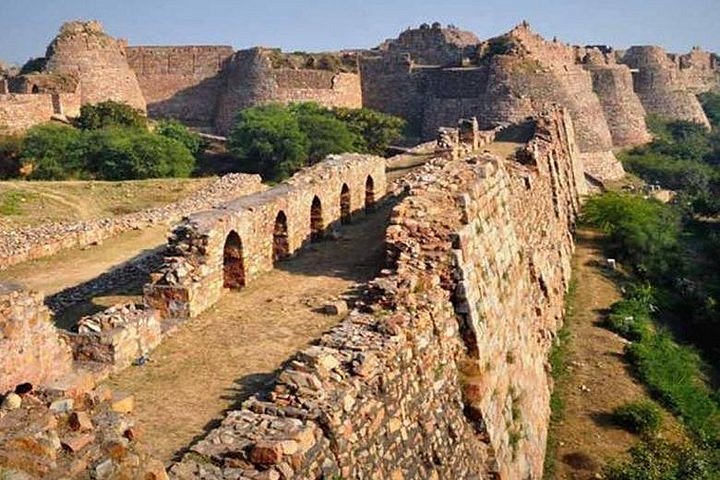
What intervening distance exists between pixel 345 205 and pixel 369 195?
158 centimetres

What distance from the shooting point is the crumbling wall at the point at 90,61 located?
34.5 meters

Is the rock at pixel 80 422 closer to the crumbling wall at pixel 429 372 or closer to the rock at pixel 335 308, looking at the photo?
the crumbling wall at pixel 429 372

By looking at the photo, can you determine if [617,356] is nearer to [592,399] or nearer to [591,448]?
[592,399]

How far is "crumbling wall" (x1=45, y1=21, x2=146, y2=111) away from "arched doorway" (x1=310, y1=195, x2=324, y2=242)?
24.4 meters

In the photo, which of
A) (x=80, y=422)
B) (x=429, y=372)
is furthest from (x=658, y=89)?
(x=80, y=422)

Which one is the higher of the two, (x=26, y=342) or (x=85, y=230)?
(x=26, y=342)

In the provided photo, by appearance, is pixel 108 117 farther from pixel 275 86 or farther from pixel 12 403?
pixel 12 403

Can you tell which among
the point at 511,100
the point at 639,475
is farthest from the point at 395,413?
the point at 511,100

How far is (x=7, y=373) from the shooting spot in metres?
5.77

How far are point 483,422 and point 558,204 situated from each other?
12.6m

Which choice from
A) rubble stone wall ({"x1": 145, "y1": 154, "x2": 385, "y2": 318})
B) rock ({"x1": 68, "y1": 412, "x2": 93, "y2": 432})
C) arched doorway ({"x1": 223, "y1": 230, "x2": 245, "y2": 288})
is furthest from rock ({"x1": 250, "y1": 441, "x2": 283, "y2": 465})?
arched doorway ({"x1": 223, "y1": 230, "x2": 245, "y2": 288})

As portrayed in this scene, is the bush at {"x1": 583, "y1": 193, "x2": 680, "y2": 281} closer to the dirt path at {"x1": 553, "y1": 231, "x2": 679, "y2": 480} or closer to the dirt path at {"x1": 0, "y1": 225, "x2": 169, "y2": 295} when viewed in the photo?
the dirt path at {"x1": 553, "y1": 231, "x2": 679, "y2": 480}

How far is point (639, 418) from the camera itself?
1086 centimetres

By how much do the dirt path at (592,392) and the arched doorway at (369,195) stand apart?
14.2ft
